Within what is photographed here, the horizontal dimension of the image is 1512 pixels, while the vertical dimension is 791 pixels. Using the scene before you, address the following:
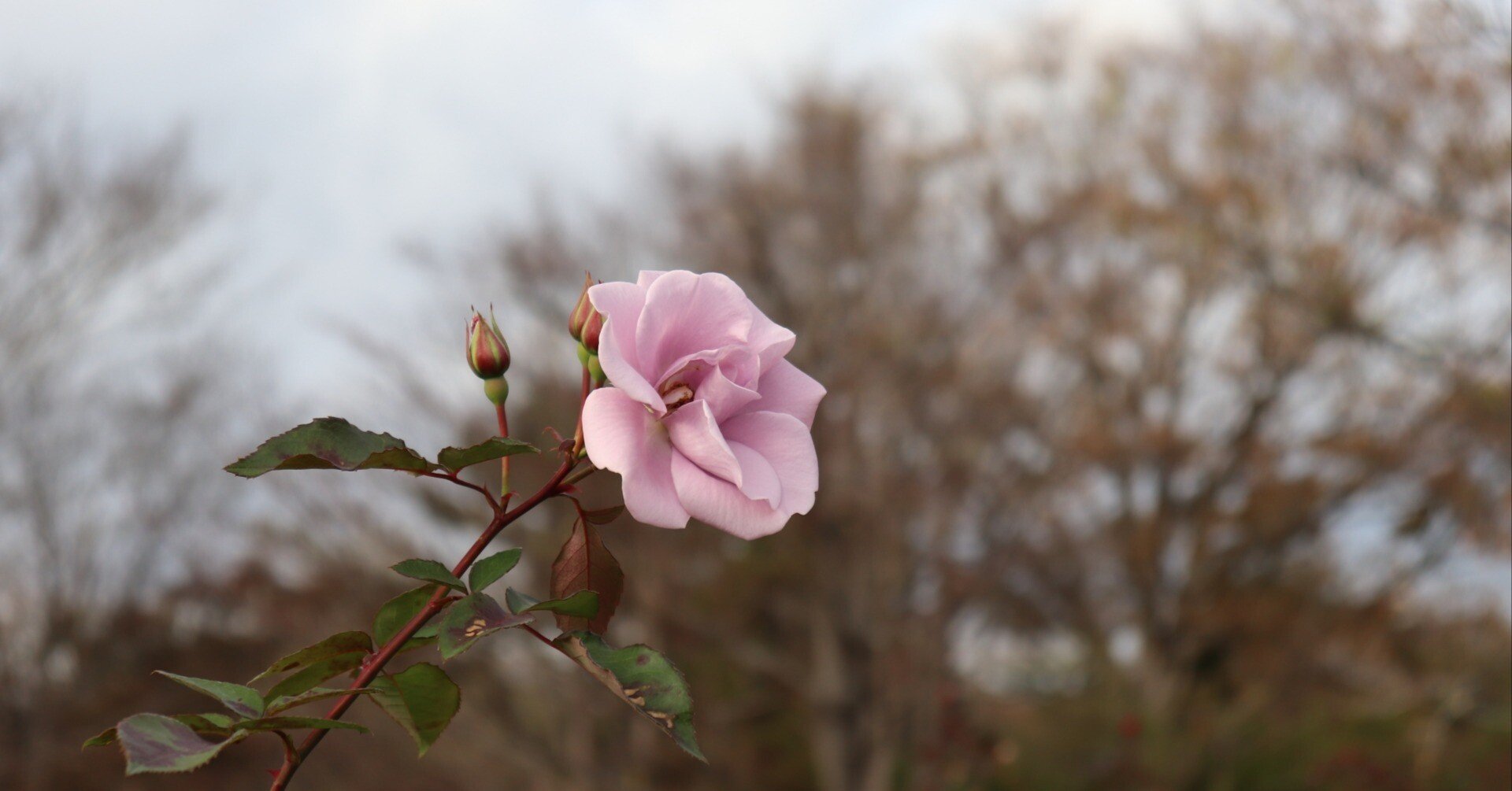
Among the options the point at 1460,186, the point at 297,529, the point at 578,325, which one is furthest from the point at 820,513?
the point at 578,325

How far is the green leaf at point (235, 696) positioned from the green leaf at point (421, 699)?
0.22ft

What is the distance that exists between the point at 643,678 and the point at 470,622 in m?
0.10

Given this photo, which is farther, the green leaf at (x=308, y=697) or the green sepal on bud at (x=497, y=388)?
the green sepal on bud at (x=497, y=388)

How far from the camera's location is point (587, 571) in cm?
72

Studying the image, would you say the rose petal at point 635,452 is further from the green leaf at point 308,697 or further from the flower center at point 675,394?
the green leaf at point 308,697

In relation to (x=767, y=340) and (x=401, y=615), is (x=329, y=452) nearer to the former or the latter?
(x=401, y=615)

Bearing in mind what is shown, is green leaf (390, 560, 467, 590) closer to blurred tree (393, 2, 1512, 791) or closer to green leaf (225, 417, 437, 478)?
green leaf (225, 417, 437, 478)

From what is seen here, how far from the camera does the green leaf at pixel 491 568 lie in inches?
29.0

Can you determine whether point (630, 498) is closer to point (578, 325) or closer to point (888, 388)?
point (578, 325)

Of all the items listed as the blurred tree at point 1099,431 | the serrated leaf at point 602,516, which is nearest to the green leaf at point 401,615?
the serrated leaf at point 602,516

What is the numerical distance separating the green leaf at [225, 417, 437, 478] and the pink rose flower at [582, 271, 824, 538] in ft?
0.37

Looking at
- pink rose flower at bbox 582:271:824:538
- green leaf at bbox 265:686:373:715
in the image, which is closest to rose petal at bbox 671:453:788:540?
pink rose flower at bbox 582:271:824:538

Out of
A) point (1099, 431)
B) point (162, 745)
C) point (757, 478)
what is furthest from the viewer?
point (1099, 431)

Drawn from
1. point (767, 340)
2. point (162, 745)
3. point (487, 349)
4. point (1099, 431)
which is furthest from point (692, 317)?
point (1099, 431)
